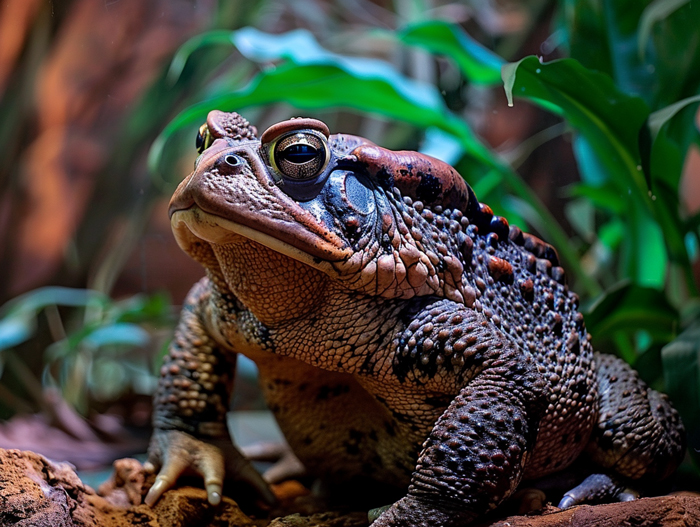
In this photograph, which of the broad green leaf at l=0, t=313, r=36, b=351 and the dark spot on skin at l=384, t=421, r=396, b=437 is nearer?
the dark spot on skin at l=384, t=421, r=396, b=437

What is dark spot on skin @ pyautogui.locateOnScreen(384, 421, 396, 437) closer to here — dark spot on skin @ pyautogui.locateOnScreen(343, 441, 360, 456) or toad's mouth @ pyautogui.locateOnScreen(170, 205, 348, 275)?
dark spot on skin @ pyautogui.locateOnScreen(343, 441, 360, 456)

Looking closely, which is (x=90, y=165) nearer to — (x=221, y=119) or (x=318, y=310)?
(x=221, y=119)

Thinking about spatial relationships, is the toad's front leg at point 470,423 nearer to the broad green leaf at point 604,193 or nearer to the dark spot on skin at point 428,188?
the dark spot on skin at point 428,188

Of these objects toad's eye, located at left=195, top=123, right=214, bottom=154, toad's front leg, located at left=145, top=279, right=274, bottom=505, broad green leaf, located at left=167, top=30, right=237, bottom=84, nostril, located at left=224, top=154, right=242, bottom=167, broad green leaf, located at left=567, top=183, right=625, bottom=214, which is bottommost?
toad's front leg, located at left=145, top=279, right=274, bottom=505

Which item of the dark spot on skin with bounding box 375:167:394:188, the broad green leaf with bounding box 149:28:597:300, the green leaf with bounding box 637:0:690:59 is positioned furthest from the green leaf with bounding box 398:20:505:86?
the dark spot on skin with bounding box 375:167:394:188

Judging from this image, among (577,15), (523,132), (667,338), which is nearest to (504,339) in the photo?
(667,338)

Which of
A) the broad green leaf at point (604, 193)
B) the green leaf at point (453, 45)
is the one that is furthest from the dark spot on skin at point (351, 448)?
the green leaf at point (453, 45)
